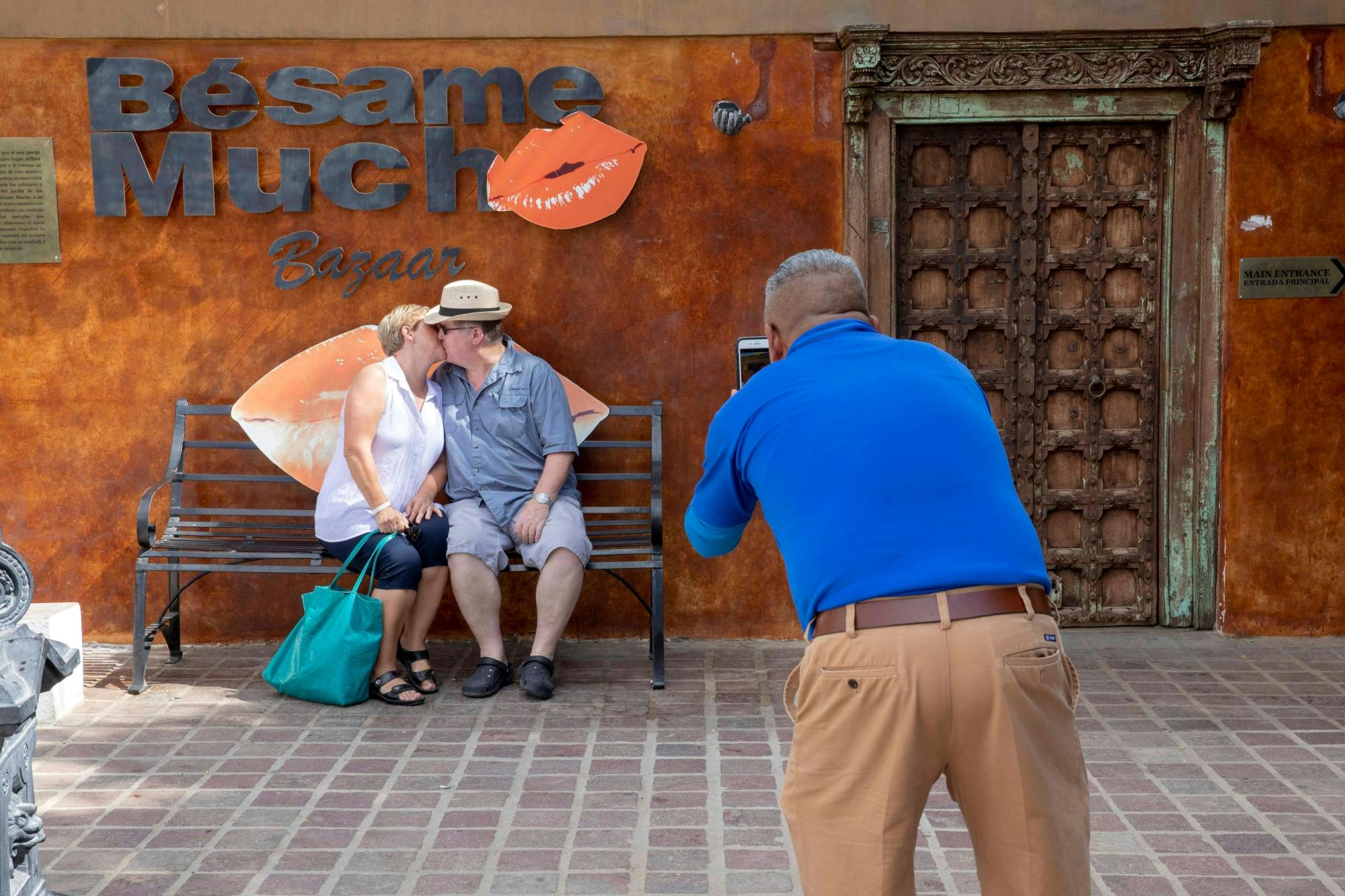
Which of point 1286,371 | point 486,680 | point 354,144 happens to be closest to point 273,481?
point 486,680

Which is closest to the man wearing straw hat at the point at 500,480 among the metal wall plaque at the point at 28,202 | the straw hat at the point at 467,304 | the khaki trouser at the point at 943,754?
the straw hat at the point at 467,304

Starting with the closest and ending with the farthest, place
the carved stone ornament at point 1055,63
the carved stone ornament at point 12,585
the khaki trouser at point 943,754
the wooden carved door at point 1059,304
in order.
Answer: the khaki trouser at point 943,754 → the carved stone ornament at point 12,585 → the carved stone ornament at point 1055,63 → the wooden carved door at point 1059,304

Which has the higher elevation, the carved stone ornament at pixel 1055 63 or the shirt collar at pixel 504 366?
the carved stone ornament at pixel 1055 63

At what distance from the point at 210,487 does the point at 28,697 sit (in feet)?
10.9

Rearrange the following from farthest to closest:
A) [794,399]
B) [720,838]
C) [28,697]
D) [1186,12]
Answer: [1186,12], [720,838], [28,697], [794,399]

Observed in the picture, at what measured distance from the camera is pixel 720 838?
159 inches

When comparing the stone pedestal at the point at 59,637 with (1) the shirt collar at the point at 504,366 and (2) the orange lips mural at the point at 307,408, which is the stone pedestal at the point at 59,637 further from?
(1) the shirt collar at the point at 504,366

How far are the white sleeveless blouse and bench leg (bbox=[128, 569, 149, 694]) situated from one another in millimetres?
776

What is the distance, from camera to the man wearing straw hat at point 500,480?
5.51 m

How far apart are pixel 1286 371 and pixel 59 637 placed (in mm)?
5511

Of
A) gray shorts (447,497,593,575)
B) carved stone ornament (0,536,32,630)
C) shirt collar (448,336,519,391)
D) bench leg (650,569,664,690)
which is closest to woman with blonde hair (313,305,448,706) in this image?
gray shorts (447,497,593,575)

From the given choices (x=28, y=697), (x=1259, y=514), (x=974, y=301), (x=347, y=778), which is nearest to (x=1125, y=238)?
(x=974, y=301)

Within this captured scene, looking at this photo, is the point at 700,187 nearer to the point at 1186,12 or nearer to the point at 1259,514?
the point at 1186,12

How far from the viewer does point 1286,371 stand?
6195 millimetres
